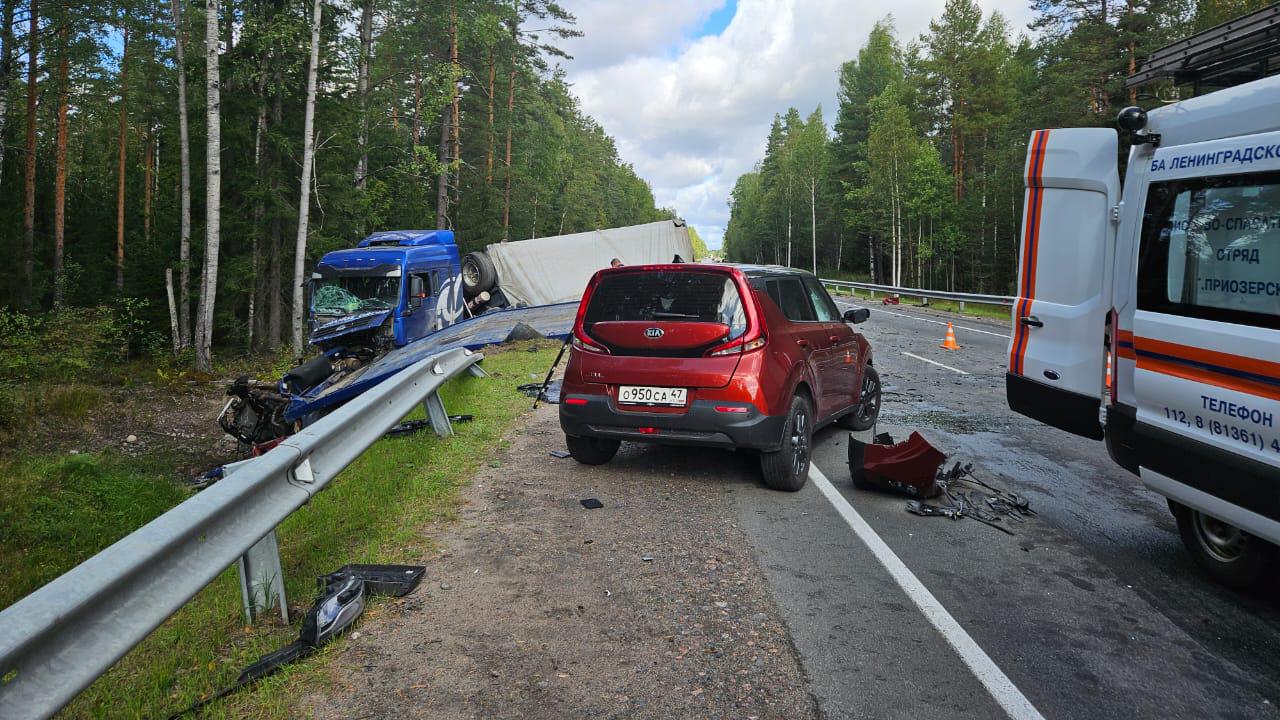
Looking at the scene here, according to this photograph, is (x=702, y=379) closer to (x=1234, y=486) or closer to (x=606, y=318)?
(x=606, y=318)

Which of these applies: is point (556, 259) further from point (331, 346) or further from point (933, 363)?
point (933, 363)

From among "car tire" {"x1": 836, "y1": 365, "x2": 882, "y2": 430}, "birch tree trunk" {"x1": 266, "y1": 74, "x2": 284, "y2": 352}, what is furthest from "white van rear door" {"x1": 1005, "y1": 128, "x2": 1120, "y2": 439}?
"birch tree trunk" {"x1": 266, "y1": 74, "x2": 284, "y2": 352}

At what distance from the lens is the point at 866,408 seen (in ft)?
26.6

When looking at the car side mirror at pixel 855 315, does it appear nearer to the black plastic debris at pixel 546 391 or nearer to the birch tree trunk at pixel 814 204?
the black plastic debris at pixel 546 391

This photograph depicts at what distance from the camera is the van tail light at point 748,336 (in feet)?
18.4

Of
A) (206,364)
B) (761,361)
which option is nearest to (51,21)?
(206,364)

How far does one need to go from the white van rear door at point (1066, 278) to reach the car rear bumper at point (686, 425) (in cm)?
174

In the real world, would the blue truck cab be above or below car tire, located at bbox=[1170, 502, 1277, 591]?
above

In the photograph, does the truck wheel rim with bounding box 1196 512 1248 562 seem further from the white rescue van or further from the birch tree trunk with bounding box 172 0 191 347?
the birch tree trunk with bounding box 172 0 191 347

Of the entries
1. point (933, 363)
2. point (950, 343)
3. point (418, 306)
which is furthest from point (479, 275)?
point (933, 363)

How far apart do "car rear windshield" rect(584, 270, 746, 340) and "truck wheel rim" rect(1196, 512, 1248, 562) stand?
2.98 meters

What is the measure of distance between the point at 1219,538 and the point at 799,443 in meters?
2.67

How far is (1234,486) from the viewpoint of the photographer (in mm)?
3461

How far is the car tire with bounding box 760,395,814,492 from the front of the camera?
5.70m
